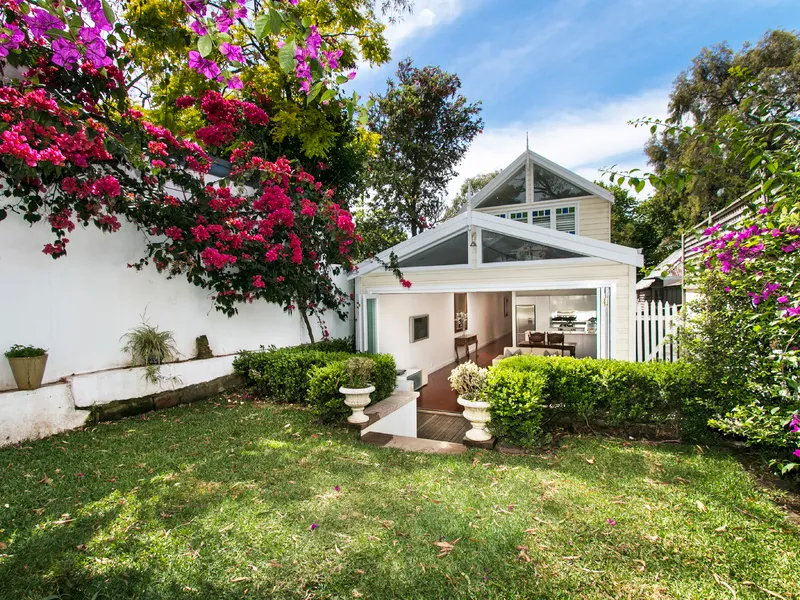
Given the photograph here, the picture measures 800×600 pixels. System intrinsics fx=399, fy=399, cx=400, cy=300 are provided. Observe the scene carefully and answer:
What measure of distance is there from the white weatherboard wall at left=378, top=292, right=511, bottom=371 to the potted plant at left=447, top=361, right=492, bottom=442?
3.81m

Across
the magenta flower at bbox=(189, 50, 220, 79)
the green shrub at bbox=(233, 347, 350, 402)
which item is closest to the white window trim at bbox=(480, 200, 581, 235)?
the green shrub at bbox=(233, 347, 350, 402)

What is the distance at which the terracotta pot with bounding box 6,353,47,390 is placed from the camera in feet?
14.0

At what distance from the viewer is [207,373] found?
641 centimetres

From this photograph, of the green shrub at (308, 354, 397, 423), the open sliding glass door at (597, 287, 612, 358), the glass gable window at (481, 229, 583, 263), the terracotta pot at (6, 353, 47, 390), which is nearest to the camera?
the terracotta pot at (6, 353, 47, 390)

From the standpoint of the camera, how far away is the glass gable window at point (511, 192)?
11.6m

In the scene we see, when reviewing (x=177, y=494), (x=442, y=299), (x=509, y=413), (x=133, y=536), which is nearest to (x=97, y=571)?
(x=133, y=536)

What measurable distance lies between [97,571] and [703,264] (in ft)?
18.0

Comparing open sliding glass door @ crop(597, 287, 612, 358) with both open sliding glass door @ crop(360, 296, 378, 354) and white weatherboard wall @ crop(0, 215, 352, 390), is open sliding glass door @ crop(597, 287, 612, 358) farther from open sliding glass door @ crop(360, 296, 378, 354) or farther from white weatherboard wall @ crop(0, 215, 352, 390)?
white weatherboard wall @ crop(0, 215, 352, 390)

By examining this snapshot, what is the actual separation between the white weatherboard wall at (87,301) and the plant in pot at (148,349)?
0.10 meters

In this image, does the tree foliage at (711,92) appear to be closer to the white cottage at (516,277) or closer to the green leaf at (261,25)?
the white cottage at (516,277)

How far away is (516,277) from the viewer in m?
6.66

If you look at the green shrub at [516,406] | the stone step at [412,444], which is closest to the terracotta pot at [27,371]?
the stone step at [412,444]

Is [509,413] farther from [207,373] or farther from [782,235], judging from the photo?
[207,373]

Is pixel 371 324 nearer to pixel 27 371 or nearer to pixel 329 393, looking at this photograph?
pixel 329 393
